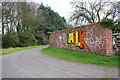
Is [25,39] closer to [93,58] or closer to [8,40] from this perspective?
[8,40]

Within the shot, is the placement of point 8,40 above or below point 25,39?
below

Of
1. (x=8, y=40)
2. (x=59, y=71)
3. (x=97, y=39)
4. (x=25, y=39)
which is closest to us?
(x=59, y=71)

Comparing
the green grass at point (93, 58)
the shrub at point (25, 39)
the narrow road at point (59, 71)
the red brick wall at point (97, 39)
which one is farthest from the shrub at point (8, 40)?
the narrow road at point (59, 71)

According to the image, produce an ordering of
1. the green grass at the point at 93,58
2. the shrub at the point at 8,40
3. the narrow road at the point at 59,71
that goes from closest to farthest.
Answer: the narrow road at the point at 59,71, the green grass at the point at 93,58, the shrub at the point at 8,40

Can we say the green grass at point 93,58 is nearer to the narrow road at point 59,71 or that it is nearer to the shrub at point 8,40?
the narrow road at point 59,71

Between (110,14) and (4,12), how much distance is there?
21.9 meters

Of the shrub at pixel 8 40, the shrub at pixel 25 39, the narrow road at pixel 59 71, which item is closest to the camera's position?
the narrow road at pixel 59 71

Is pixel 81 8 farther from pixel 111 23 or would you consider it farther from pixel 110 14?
pixel 111 23

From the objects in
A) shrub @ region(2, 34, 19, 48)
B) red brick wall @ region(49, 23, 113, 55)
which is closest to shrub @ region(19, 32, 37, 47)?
shrub @ region(2, 34, 19, 48)

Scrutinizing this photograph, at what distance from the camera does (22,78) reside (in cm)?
386

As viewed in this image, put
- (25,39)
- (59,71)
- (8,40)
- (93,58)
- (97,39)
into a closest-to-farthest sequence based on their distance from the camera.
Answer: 1. (59,71)
2. (93,58)
3. (97,39)
4. (8,40)
5. (25,39)

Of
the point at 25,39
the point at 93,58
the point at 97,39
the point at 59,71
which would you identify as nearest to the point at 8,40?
the point at 25,39

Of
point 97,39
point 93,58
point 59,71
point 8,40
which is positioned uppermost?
point 97,39

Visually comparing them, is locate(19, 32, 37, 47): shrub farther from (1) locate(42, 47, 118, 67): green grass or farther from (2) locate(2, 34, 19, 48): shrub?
(1) locate(42, 47, 118, 67): green grass
